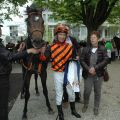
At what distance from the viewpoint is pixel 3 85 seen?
16.4 ft

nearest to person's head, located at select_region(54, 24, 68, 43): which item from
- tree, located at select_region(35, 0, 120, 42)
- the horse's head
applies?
the horse's head

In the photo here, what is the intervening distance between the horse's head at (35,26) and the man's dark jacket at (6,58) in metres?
1.47

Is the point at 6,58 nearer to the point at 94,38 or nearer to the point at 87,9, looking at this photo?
the point at 94,38

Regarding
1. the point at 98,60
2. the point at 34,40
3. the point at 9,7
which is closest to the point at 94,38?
the point at 98,60

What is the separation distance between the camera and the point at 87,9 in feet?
78.5

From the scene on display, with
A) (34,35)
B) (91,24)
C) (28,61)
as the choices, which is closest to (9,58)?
(34,35)

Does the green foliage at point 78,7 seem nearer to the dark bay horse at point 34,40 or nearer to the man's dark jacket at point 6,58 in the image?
the dark bay horse at point 34,40

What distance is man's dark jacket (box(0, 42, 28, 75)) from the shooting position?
15.6 feet

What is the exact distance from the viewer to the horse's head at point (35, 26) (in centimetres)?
645

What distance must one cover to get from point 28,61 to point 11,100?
82.4 inches

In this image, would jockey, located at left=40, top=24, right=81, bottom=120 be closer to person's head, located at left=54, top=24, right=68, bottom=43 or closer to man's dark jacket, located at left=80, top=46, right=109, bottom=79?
person's head, located at left=54, top=24, right=68, bottom=43

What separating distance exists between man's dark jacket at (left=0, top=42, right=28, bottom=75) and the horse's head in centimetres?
147

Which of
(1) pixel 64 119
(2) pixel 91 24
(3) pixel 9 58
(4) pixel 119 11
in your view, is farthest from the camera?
(4) pixel 119 11

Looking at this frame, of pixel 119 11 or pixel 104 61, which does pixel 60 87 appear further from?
pixel 119 11
